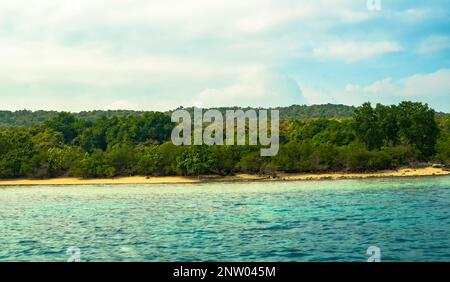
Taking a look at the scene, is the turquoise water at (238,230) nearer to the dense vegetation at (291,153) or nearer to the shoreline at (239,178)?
the shoreline at (239,178)

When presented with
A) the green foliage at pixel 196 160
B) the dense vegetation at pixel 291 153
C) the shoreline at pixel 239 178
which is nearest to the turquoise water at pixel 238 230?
the shoreline at pixel 239 178

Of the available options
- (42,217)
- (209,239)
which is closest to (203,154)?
(42,217)

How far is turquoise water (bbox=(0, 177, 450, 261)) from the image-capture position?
23.5 m

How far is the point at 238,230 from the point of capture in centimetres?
3089

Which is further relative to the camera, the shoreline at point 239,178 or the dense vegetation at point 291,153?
the dense vegetation at point 291,153

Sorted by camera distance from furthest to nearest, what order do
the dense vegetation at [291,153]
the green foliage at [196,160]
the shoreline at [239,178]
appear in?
the dense vegetation at [291,153] < the green foliage at [196,160] < the shoreline at [239,178]

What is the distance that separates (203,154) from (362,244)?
68516 mm

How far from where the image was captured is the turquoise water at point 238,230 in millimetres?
23516

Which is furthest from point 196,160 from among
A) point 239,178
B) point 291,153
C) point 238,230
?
point 238,230

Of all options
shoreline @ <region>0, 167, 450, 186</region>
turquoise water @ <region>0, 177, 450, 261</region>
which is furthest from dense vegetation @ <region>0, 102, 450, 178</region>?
turquoise water @ <region>0, 177, 450, 261</region>
